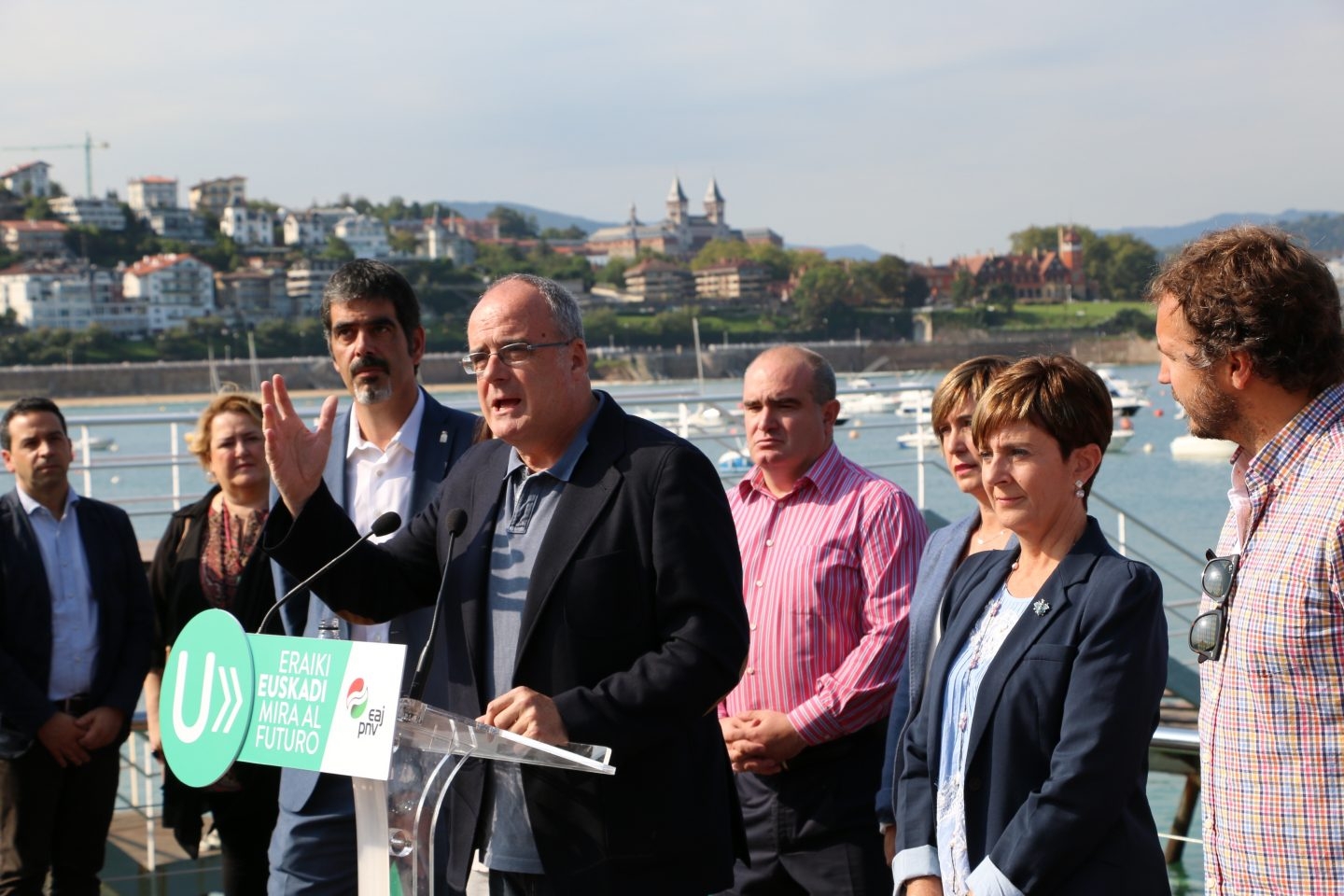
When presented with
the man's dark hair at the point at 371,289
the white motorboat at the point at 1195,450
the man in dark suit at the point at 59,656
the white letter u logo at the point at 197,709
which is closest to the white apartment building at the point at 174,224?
the white motorboat at the point at 1195,450

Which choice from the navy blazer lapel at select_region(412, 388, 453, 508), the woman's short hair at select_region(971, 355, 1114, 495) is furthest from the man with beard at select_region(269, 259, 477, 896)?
the woman's short hair at select_region(971, 355, 1114, 495)

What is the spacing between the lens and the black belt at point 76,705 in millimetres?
3607

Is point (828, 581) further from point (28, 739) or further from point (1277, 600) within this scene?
point (28, 739)

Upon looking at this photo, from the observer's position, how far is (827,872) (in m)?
2.73

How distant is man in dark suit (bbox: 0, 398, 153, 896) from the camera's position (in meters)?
3.48

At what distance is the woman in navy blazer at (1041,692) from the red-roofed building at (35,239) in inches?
4841

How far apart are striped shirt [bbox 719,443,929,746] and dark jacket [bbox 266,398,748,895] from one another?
24.9 inches

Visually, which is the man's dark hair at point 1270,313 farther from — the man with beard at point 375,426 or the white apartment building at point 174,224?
the white apartment building at point 174,224

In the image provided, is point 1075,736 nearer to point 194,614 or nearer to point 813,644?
point 813,644

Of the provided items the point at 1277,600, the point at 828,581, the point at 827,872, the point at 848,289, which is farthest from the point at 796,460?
the point at 848,289

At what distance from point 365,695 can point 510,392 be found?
552 millimetres

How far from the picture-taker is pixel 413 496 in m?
2.80

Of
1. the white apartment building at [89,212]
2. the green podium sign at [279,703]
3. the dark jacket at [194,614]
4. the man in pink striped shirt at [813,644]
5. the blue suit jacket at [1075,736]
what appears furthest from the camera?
the white apartment building at [89,212]

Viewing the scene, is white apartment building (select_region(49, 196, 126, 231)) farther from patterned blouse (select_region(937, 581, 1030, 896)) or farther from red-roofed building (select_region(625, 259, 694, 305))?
patterned blouse (select_region(937, 581, 1030, 896))
